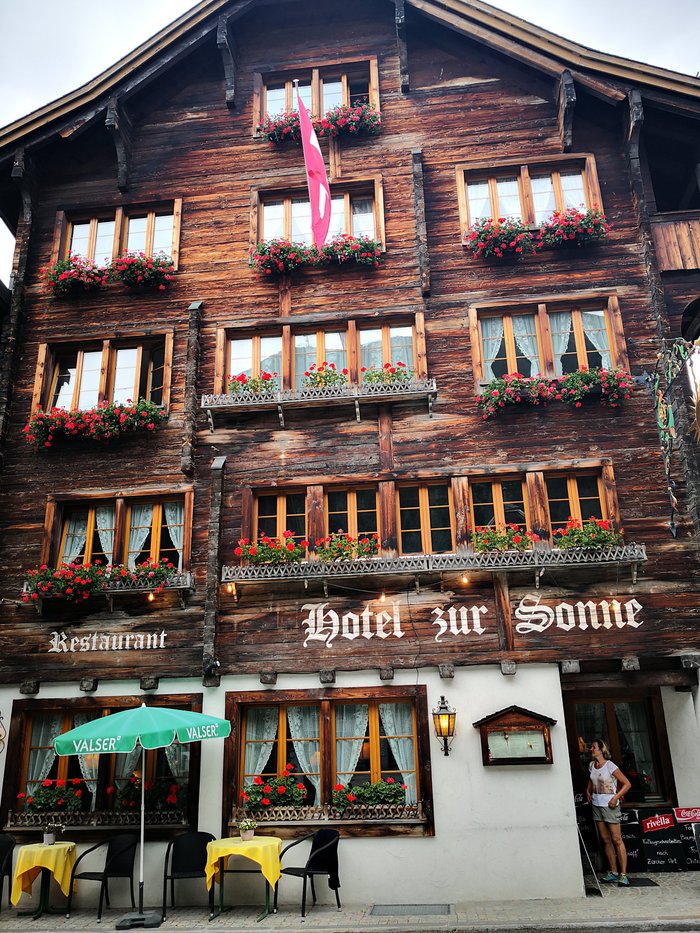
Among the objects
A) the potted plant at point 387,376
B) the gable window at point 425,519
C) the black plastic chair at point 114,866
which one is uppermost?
the potted plant at point 387,376

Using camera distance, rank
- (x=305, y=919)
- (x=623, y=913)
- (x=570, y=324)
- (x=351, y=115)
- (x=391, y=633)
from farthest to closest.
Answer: (x=351, y=115) < (x=570, y=324) < (x=391, y=633) < (x=305, y=919) < (x=623, y=913)

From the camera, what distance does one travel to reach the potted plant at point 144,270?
14.8 metres

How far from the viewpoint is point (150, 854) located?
11.8 metres

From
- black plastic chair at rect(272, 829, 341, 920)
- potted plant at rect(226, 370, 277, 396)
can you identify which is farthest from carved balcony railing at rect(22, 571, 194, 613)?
black plastic chair at rect(272, 829, 341, 920)

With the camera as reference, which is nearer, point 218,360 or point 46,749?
point 46,749

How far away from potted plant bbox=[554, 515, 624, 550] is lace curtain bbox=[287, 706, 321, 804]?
15.0 ft

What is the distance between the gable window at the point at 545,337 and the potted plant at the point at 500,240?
100 centimetres

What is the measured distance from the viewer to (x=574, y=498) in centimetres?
1295

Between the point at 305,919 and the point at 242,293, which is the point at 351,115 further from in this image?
the point at 305,919

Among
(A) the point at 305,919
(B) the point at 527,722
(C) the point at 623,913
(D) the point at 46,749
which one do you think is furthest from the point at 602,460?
(D) the point at 46,749

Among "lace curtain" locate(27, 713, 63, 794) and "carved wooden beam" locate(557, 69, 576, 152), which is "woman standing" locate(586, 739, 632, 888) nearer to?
"lace curtain" locate(27, 713, 63, 794)

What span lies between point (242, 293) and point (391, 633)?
21.9 feet

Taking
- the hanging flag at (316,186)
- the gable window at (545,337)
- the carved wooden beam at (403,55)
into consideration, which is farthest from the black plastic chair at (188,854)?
the carved wooden beam at (403,55)

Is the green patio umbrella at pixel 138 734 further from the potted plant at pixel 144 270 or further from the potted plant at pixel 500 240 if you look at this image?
the potted plant at pixel 500 240
